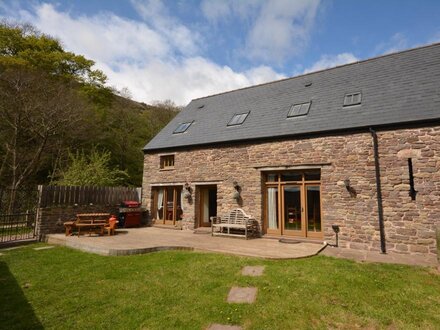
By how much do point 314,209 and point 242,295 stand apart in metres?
5.70

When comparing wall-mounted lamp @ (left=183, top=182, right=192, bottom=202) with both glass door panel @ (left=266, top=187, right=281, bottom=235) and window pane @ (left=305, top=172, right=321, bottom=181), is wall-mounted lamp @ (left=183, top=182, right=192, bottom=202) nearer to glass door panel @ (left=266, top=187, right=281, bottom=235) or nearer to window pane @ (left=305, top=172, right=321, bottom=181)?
glass door panel @ (left=266, top=187, right=281, bottom=235)

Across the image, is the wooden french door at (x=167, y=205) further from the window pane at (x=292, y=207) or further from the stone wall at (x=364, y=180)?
the window pane at (x=292, y=207)

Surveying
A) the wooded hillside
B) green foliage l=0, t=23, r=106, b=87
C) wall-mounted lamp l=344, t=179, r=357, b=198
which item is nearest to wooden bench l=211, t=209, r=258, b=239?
wall-mounted lamp l=344, t=179, r=357, b=198

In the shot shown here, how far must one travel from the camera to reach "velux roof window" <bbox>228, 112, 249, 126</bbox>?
12457mm

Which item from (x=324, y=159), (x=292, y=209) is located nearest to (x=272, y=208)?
(x=292, y=209)

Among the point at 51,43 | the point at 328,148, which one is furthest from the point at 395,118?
the point at 51,43

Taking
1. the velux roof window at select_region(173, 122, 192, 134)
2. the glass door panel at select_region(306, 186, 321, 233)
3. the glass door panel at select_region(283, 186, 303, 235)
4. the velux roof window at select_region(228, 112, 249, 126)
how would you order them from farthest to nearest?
the velux roof window at select_region(173, 122, 192, 134) < the velux roof window at select_region(228, 112, 249, 126) < the glass door panel at select_region(283, 186, 303, 235) < the glass door panel at select_region(306, 186, 321, 233)

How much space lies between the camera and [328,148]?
9.24m

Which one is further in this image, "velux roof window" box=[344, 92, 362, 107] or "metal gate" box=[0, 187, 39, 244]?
"velux roof window" box=[344, 92, 362, 107]

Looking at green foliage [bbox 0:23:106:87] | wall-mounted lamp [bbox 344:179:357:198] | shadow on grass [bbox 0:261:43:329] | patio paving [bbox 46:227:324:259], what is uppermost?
green foliage [bbox 0:23:106:87]

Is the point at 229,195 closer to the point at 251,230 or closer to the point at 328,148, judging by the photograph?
the point at 251,230

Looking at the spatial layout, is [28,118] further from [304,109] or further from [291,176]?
[304,109]

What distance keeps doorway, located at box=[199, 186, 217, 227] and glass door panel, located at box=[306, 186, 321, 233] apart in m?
4.47

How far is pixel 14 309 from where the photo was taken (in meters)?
4.25
